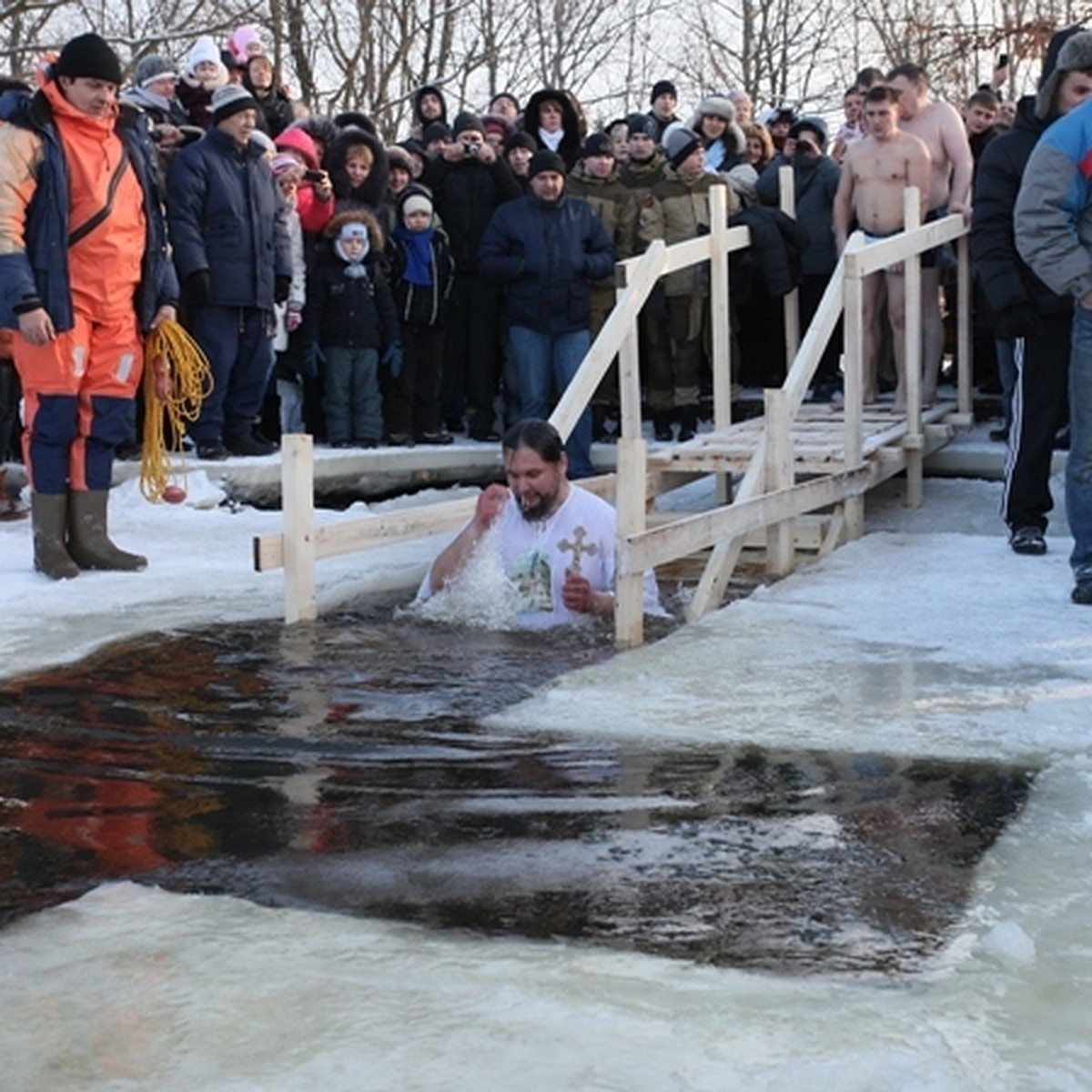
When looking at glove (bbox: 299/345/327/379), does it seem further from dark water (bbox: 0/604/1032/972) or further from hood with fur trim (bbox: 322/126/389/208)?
dark water (bbox: 0/604/1032/972)

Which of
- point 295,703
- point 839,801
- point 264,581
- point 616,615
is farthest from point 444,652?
point 839,801

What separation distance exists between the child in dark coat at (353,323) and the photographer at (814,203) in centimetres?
265

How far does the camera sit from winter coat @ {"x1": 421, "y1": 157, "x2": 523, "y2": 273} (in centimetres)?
1205

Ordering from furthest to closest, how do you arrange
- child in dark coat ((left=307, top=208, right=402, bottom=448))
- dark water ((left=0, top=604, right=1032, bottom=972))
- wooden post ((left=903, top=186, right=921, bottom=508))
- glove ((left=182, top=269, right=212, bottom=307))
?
child in dark coat ((left=307, top=208, right=402, bottom=448)) → wooden post ((left=903, top=186, right=921, bottom=508)) → glove ((left=182, top=269, right=212, bottom=307)) → dark water ((left=0, top=604, right=1032, bottom=972))

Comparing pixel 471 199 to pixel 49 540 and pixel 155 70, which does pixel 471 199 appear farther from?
pixel 49 540

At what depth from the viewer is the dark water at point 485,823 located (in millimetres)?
3555

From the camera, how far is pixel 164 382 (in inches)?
332

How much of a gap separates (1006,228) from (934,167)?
12.5 ft

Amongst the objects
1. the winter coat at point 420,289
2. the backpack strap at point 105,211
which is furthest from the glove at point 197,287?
the winter coat at point 420,289

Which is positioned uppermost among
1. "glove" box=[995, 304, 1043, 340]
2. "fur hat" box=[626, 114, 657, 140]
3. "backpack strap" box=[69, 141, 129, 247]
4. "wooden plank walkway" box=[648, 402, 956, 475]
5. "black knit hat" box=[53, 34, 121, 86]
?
"fur hat" box=[626, 114, 657, 140]

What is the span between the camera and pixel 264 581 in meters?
8.05

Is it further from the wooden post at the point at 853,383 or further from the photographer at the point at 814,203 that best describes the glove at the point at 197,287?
the photographer at the point at 814,203

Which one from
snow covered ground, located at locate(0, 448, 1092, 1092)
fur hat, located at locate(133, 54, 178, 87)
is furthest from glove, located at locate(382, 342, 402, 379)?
snow covered ground, located at locate(0, 448, 1092, 1092)

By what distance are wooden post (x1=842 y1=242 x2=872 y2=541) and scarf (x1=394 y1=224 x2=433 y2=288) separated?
3315mm
